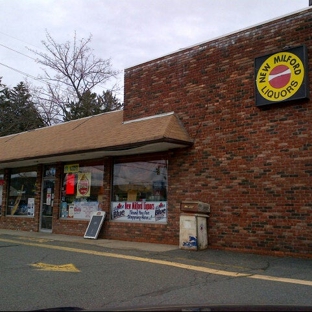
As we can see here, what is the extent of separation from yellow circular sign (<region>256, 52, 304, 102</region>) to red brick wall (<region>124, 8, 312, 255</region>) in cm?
A: 25

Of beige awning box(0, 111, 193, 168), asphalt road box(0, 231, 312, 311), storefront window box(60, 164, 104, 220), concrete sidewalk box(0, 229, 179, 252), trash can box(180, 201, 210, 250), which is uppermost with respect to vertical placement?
beige awning box(0, 111, 193, 168)

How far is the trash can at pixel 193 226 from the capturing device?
10.4 m

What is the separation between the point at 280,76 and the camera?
9.99m

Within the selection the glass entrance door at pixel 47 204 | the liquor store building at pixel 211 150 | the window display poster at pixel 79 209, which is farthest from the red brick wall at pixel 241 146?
the glass entrance door at pixel 47 204

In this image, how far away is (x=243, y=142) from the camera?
34.3ft

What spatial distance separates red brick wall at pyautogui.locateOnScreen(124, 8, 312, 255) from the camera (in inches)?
372

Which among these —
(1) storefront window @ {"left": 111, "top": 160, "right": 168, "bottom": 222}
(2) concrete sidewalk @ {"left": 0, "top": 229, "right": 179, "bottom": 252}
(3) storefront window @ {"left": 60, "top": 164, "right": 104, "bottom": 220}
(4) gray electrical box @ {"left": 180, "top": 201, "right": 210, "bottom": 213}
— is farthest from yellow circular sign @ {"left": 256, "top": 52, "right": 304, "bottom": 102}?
(3) storefront window @ {"left": 60, "top": 164, "right": 104, "bottom": 220}

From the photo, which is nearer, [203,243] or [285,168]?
[285,168]

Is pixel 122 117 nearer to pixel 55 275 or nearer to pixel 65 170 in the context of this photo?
pixel 65 170

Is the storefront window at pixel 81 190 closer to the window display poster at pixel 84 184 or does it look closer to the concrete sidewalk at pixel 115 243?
the window display poster at pixel 84 184

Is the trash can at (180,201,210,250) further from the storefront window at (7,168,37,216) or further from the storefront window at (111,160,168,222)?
the storefront window at (7,168,37,216)

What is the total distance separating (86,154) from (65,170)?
260 centimetres

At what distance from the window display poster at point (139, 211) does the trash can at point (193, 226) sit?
1.60 m

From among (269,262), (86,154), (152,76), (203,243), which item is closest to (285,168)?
(269,262)
